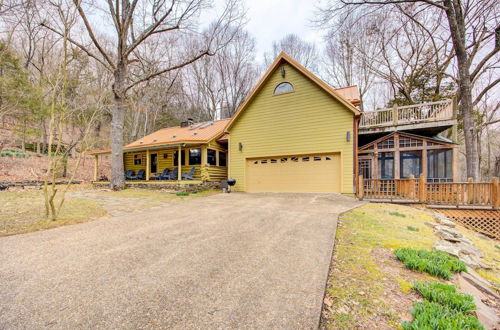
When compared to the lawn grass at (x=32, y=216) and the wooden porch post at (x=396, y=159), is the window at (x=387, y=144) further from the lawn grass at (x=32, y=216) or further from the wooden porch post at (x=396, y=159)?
the lawn grass at (x=32, y=216)

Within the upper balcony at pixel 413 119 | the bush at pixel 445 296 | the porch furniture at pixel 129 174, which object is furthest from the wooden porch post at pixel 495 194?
the porch furniture at pixel 129 174

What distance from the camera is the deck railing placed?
11154mm

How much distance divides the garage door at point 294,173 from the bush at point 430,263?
22.0ft

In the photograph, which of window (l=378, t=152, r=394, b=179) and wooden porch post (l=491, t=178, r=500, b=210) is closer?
wooden porch post (l=491, t=178, r=500, b=210)

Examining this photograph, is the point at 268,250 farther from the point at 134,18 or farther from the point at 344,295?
the point at 134,18

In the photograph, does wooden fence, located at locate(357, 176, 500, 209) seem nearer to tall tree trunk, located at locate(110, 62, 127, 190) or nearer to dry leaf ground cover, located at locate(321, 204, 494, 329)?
dry leaf ground cover, located at locate(321, 204, 494, 329)

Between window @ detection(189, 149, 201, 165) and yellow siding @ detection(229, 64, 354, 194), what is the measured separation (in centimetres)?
234

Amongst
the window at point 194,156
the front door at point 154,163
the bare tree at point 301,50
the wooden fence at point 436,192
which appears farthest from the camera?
the bare tree at point 301,50

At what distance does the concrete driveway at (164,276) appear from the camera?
189 cm

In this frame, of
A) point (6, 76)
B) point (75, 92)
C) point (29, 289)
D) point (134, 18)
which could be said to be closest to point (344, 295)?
point (29, 289)

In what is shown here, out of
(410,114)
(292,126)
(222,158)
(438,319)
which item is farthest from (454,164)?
(222,158)

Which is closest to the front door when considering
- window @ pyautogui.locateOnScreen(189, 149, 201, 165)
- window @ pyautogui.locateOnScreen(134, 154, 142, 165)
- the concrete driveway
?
window @ pyautogui.locateOnScreen(134, 154, 142, 165)

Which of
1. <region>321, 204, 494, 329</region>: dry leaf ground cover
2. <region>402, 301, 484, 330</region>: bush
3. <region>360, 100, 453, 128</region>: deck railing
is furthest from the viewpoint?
<region>360, 100, 453, 128</region>: deck railing

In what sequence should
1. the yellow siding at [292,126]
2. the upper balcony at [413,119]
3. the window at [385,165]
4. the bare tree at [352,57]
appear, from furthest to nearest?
1. the bare tree at [352,57]
2. the window at [385,165]
3. the upper balcony at [413,119]
4. the yellow siding at [292,126]
